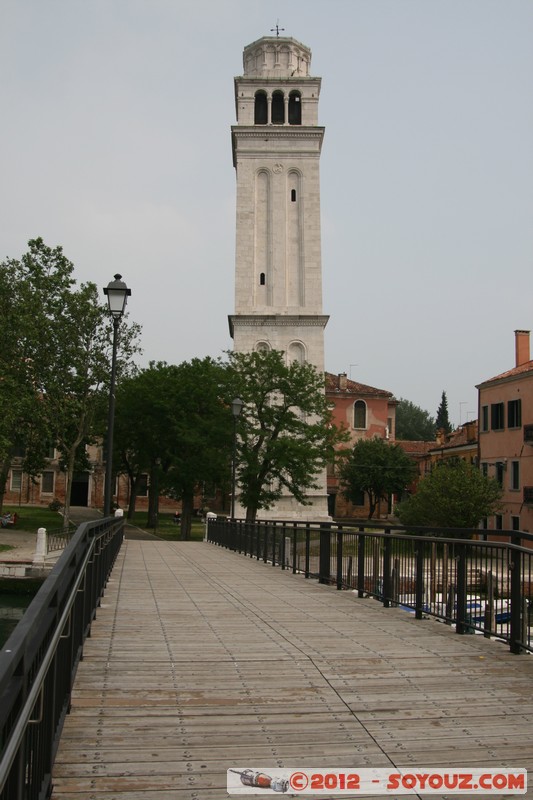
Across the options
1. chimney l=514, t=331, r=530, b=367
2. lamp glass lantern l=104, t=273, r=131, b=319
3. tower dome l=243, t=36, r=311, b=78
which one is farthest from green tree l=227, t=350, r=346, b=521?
lamp glass lantern l=104, t=273, r=131, b=319

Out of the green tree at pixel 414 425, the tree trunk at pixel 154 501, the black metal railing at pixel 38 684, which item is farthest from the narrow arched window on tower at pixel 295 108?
the green tree at pixel 414 425

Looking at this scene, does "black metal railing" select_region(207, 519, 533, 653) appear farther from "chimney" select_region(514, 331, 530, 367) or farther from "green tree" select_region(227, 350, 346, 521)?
"chimney" select_region(514, 331, 530, 367)

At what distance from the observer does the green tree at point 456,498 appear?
45844 millimetres

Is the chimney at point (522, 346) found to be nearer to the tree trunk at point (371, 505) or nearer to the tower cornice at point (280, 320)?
the tower cornice at point (280, 320)

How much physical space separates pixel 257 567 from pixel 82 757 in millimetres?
15547

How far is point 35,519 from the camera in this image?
59719 mm

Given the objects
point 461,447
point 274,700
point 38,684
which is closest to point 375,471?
point 461,447

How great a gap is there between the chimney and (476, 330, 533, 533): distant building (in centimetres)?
6

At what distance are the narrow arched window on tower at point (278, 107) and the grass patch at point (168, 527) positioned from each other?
29.8 meters

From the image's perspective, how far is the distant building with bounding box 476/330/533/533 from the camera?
48281 mm

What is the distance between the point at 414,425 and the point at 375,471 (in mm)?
55797

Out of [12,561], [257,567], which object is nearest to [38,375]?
[12,561]

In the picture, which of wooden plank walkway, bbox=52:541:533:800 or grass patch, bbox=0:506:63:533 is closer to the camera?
wooden plank walkway, bbox=52:541:533:800

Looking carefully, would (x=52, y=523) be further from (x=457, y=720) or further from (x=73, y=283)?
(x=457, y=720)
